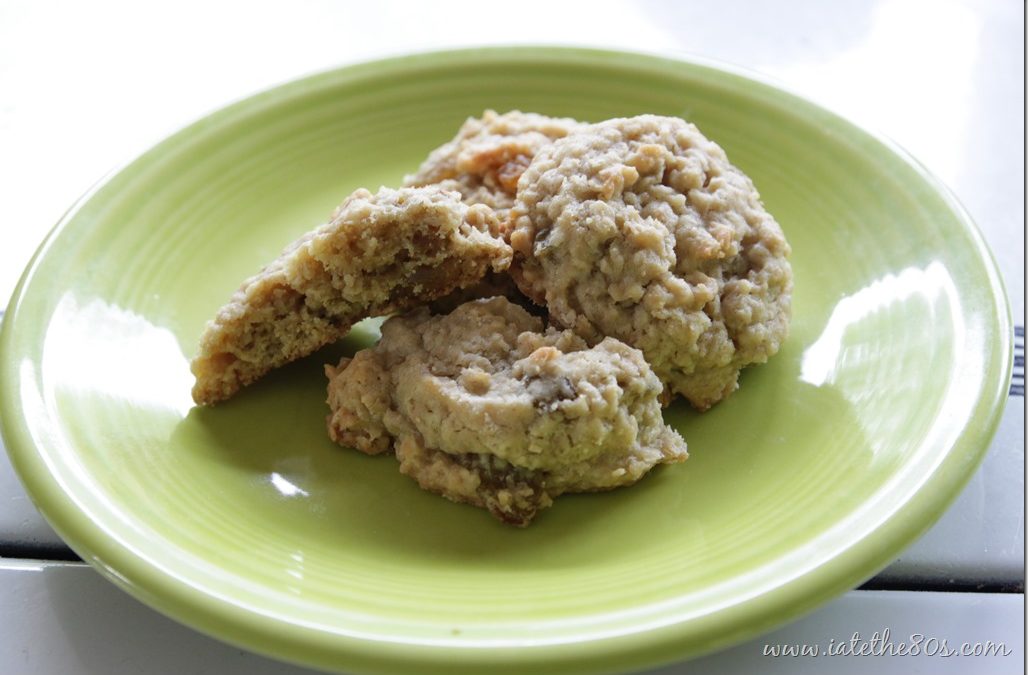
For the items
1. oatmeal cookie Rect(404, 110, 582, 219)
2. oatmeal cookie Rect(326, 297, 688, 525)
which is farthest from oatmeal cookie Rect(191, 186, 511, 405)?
oatmeal cookie Rect(404, 110, 582, 219)

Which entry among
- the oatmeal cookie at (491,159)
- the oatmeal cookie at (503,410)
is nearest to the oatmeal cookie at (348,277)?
the oatmeal cookie at (503,410)

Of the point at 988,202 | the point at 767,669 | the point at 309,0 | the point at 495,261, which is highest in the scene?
the point at 309,0

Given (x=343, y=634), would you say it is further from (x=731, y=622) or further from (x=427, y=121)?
(x=427, y=121)

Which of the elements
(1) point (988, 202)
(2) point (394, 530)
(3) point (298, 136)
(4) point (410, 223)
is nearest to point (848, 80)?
(1) point (988, 202)

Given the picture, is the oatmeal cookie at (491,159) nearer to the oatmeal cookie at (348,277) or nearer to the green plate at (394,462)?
the oatmeal cookie at (348,277)

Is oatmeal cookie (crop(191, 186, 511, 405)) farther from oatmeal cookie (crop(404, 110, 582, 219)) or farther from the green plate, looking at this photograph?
oatmeal cookie (crop(404, 110, 582, 219))

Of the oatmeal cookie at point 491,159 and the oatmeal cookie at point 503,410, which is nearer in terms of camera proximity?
the oatmeal cookie at point 503,410
